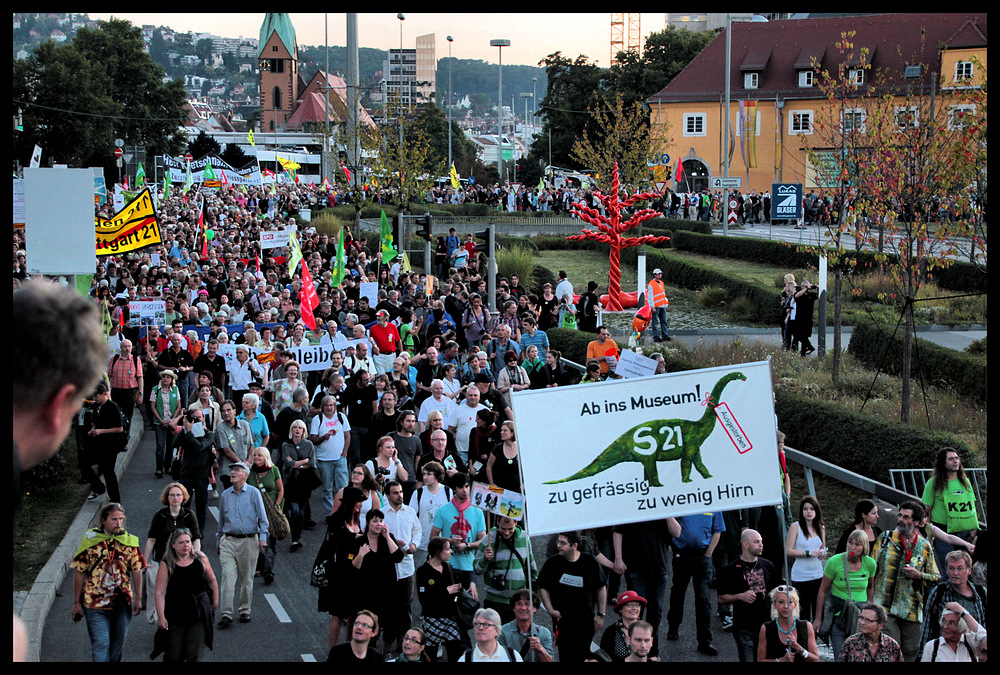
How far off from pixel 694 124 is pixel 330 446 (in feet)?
205

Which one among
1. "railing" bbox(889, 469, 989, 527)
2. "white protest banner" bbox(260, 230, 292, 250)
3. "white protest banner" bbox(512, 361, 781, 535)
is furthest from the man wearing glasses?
"white protest banner" bbox(260, 230, 292, 250)

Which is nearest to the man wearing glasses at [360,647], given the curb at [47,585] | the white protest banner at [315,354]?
the curb at [47,585]

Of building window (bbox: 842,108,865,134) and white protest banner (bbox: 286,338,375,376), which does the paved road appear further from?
building window (bbox: 842,108,865,134)

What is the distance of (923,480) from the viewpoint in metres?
11.9

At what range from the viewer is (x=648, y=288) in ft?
70.2

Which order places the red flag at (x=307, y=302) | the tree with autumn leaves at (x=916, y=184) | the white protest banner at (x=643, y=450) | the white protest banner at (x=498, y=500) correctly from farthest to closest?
the red flag at (x=307, y=302) → the tree with autumn leaves at (x=916, y=184) → the white protest banner at (x=498, y=500) → the white protest banner at (x=643, y=450)

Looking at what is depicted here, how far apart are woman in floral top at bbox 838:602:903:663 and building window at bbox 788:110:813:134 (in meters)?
63.2

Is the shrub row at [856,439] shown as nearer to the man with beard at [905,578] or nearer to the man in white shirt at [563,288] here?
the man with beard at [905,578]

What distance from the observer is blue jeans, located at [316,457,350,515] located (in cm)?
1186

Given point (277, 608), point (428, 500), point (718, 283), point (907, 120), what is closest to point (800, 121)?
point (718, 283)

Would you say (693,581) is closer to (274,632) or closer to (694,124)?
(274,632)

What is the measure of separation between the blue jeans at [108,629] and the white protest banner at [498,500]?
2.67 metres

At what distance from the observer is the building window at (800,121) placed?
6700 centimetres

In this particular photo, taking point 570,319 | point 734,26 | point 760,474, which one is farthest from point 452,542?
point 734,26
